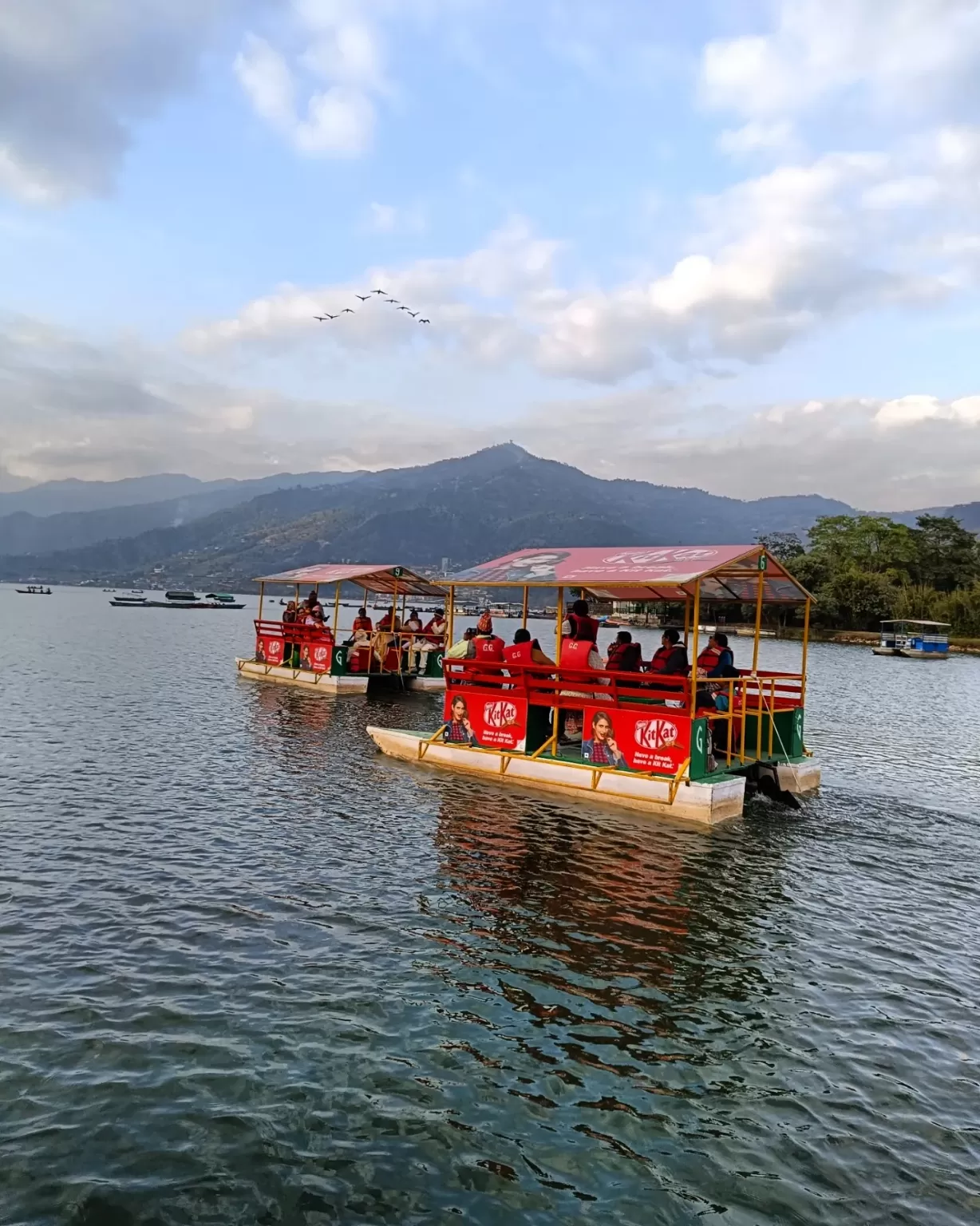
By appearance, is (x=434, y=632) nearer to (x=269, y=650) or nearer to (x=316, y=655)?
(x=316, y=655)

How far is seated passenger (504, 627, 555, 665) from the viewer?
18.0m

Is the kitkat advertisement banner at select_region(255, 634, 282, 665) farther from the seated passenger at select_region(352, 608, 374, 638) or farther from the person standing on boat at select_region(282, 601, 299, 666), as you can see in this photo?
Result: the seated passenger at select_region(352, 608, 374, 638)

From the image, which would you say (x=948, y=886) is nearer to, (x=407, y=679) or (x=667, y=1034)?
(x=667, y=1034)

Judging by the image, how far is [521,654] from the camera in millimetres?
18203

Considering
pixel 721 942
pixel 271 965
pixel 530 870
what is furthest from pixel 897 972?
pixel 271 965

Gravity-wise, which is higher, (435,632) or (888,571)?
(888,571)

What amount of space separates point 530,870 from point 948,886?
251 inches

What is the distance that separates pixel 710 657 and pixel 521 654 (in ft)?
13.3

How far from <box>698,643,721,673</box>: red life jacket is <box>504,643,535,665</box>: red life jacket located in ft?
11.9

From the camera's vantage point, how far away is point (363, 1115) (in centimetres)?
641

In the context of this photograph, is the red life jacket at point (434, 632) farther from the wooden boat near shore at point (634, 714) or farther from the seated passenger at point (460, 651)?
the seated passenger at point (460, 651)

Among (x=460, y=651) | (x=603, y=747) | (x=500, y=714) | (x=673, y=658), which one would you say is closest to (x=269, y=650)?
(x=460, y=651)

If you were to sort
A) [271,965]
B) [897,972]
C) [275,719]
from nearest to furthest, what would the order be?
[271,965], [897,972], [275,719]

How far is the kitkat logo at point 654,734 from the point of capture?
1558 cm
